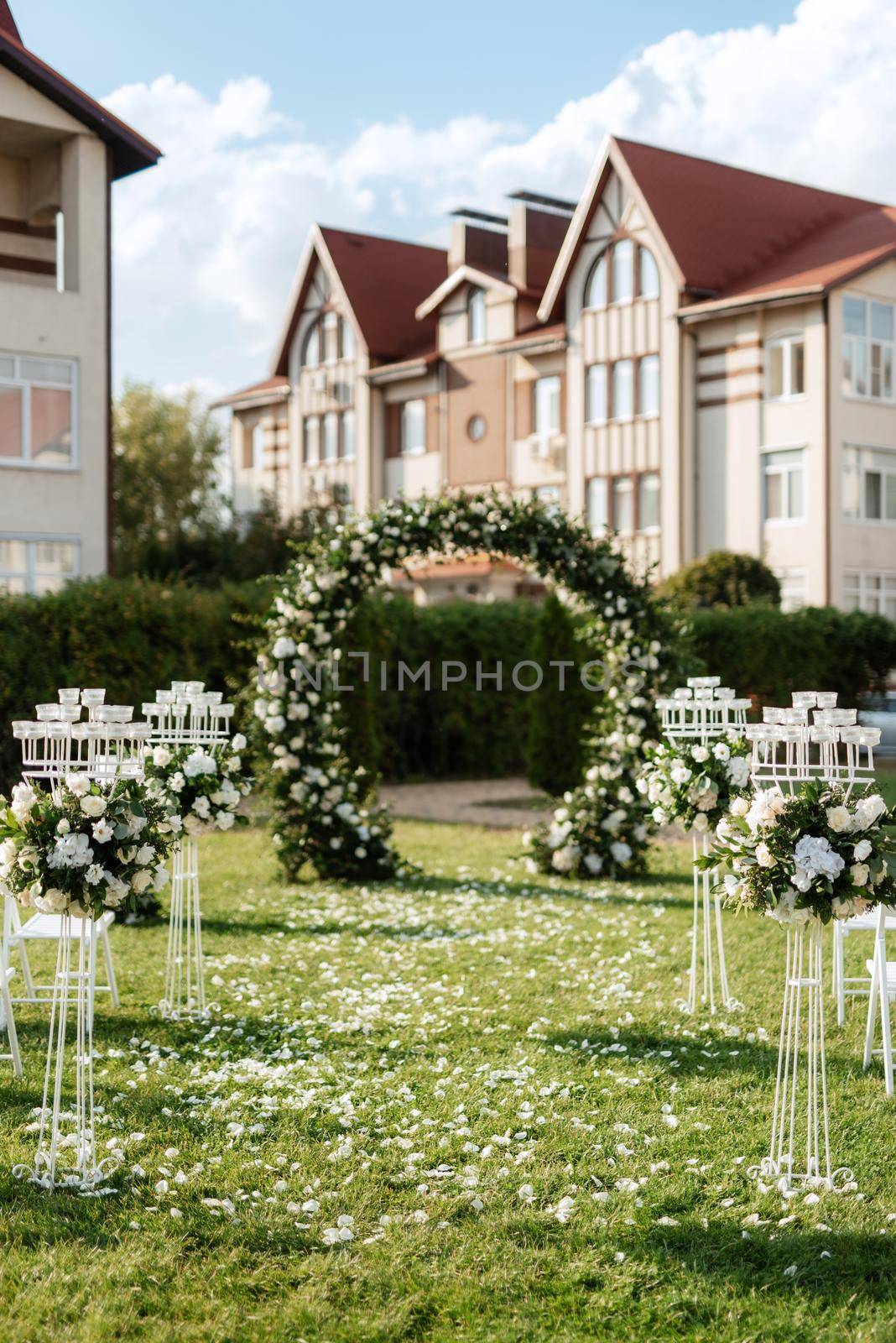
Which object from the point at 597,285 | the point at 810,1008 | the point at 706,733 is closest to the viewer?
the point at 810,1008

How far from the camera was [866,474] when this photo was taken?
28.4 metres

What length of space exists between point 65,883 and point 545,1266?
1.98 meters

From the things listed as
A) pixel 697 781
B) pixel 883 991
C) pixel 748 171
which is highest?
pixel 748 171

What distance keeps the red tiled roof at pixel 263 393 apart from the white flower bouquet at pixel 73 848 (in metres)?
34.3

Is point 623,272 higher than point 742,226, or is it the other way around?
point 742,226

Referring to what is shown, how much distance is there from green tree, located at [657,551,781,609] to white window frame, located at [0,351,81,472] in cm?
1045

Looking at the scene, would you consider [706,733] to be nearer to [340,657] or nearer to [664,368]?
[340,657]

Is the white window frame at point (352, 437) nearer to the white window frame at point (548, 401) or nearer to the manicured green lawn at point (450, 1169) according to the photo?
the white window frame at point (548, 401)

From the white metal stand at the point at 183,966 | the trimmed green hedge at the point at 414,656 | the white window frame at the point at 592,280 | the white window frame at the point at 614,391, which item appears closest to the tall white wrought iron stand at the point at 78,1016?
the white metal stand at the point at 183,966

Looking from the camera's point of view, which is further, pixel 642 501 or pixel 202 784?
pixel 642 501

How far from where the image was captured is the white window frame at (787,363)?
27.9 metres

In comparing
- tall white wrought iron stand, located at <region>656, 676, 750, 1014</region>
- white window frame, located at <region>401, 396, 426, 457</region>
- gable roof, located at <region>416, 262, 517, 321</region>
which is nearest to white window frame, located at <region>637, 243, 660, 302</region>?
gable roof, located at <region>416, 262, 517, 321</region>

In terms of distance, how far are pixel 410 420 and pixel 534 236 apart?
5481 millimetres

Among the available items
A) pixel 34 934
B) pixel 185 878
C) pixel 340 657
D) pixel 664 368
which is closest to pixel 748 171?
pixel 664 368
